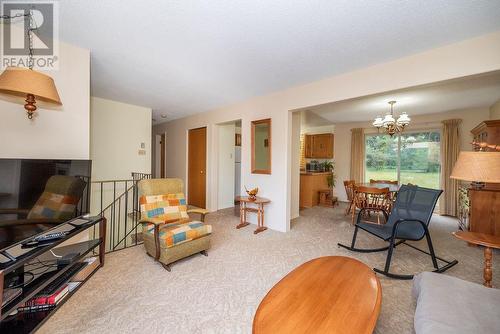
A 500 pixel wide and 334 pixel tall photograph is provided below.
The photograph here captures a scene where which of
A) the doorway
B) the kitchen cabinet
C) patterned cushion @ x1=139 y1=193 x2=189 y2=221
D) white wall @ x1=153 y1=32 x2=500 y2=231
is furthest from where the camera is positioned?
the kitchen cabinet

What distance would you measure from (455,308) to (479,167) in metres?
1.04

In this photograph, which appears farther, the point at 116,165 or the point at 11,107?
the point at 116,165

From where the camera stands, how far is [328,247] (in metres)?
2.89

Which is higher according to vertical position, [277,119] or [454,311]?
[277,119]

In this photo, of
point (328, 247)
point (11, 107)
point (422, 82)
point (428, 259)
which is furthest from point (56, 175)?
point (428, 259)

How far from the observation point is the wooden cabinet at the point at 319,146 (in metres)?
6.53

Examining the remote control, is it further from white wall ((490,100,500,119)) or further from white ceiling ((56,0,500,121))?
white wall ((490,100,500,119))

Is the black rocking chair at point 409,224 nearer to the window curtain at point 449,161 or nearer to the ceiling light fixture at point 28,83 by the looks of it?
the window curtain at point 449,161

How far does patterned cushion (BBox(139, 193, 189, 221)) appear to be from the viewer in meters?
2.56

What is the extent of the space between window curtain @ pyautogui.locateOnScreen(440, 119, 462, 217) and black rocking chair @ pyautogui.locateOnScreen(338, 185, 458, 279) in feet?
9.61

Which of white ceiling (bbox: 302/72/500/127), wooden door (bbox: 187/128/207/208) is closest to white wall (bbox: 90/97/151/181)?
wooden door (bbox: 187/128/207/208)

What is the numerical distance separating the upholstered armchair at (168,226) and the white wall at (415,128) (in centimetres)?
503

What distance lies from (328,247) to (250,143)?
226cm

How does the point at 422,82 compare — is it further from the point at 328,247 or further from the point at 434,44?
the point at 328,247
